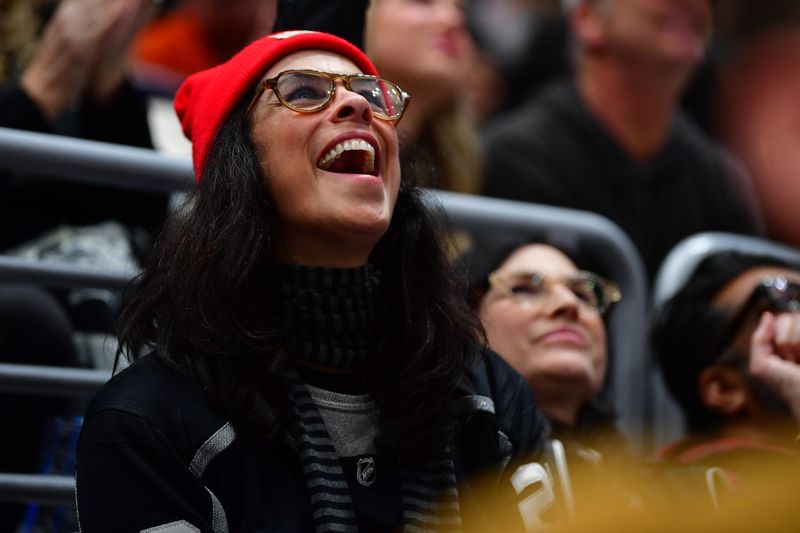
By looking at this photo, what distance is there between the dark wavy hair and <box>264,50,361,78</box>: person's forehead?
13 centimetres

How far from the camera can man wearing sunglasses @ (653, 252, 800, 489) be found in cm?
336

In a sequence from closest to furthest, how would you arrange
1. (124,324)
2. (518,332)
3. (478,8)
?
(124,324) → (518,332) → (478,8)

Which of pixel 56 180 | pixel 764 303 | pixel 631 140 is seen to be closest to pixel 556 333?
pixel 764 303

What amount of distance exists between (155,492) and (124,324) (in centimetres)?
46

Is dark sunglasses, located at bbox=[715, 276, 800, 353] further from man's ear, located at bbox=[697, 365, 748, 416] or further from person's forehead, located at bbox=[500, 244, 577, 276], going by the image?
person's forehead, located at bbox=[500, 244, 577, 276]

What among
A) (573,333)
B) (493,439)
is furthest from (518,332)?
(493,439)

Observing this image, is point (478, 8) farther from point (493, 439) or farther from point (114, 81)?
point (493, 439)

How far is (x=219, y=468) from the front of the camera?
7.55 feet

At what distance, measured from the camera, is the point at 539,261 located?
12.6 feet

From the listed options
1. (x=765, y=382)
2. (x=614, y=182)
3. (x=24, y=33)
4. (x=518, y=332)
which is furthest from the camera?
(x=614, y=182)

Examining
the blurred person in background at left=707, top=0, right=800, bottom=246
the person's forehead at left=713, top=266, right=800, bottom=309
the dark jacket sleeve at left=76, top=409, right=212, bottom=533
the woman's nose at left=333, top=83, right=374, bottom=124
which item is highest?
the blurred person in background at left=707, top=0, right=800, bottom=246

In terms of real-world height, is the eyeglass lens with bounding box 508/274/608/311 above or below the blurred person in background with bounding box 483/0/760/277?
above

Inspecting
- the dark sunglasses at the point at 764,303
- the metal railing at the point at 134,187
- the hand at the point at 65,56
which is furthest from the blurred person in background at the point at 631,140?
the hand at the point at 65,56

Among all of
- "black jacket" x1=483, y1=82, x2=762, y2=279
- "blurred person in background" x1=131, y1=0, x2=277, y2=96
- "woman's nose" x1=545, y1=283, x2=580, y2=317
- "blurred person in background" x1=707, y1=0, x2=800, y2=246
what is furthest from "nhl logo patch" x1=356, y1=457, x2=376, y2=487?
"blurred person in background" x1=131, y1=0, x2=277, y2=96
